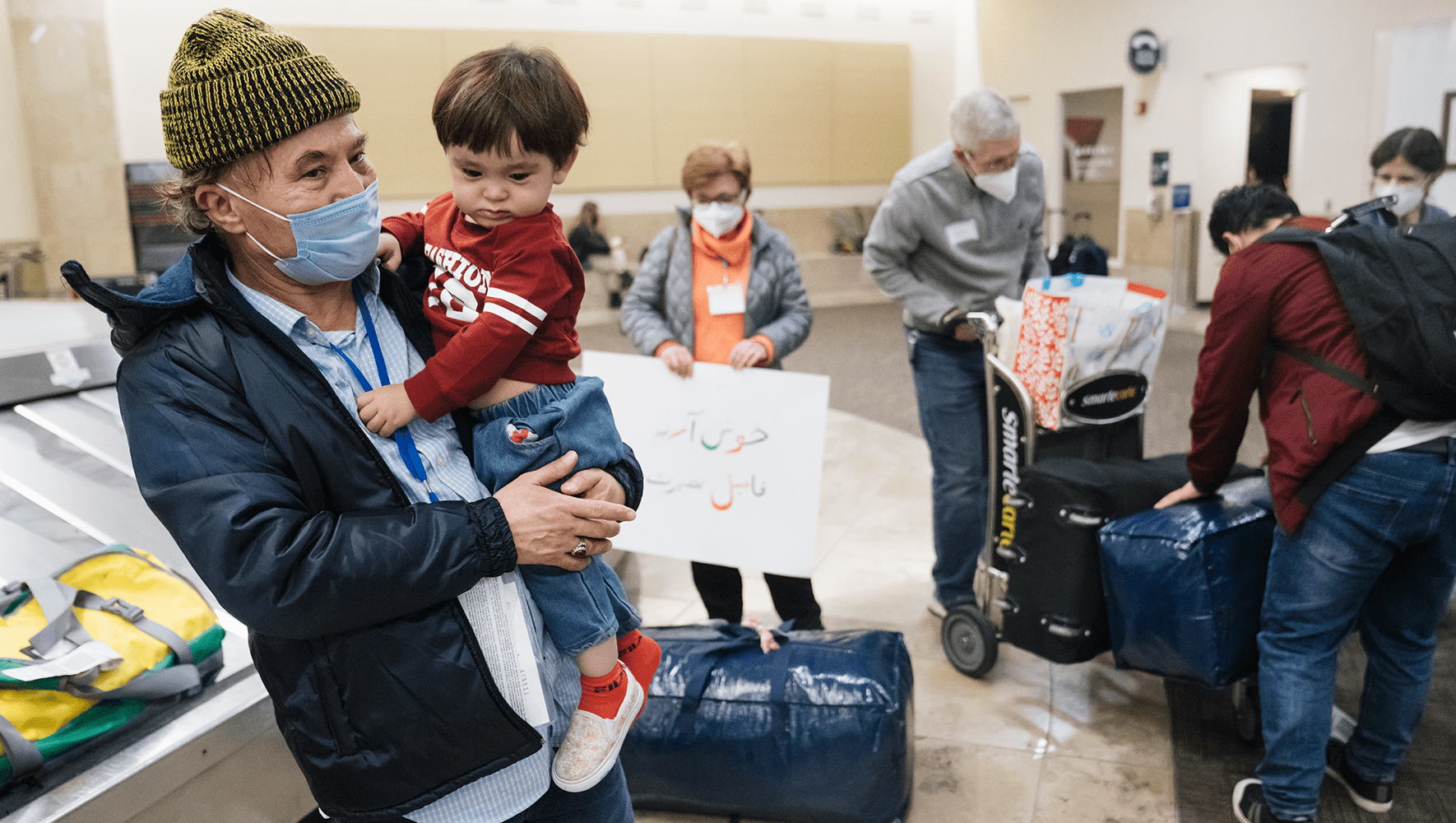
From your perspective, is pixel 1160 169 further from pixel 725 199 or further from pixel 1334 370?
pixel 1334 370

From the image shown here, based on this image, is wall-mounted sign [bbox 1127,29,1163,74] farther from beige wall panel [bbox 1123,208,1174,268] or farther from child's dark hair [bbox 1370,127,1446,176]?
child's dark hair [bbox 1370,127,1446,176]

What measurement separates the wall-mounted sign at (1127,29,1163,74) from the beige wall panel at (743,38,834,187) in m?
3.90

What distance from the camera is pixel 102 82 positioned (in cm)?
936

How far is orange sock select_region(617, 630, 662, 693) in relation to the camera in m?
1.47

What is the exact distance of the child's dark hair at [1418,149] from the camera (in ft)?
12.6

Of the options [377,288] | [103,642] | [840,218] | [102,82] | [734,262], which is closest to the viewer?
[377,288]

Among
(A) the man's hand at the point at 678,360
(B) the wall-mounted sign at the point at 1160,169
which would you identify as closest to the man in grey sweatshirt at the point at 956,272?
(A) the man's hand at the point at 678,360

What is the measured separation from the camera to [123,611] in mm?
1968

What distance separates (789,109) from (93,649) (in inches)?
452

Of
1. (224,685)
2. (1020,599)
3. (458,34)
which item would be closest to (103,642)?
(224,685)

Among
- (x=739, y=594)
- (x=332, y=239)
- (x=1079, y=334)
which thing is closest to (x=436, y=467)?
(x=332, y=239)

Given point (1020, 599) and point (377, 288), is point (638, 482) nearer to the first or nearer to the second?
point (377, 288)

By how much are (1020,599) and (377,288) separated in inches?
81.4

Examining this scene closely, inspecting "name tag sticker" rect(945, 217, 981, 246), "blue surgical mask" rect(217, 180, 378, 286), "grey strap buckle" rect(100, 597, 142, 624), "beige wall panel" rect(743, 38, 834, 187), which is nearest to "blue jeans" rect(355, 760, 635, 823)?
"blue surgical mask" rect(217, 180, 378, 286)
